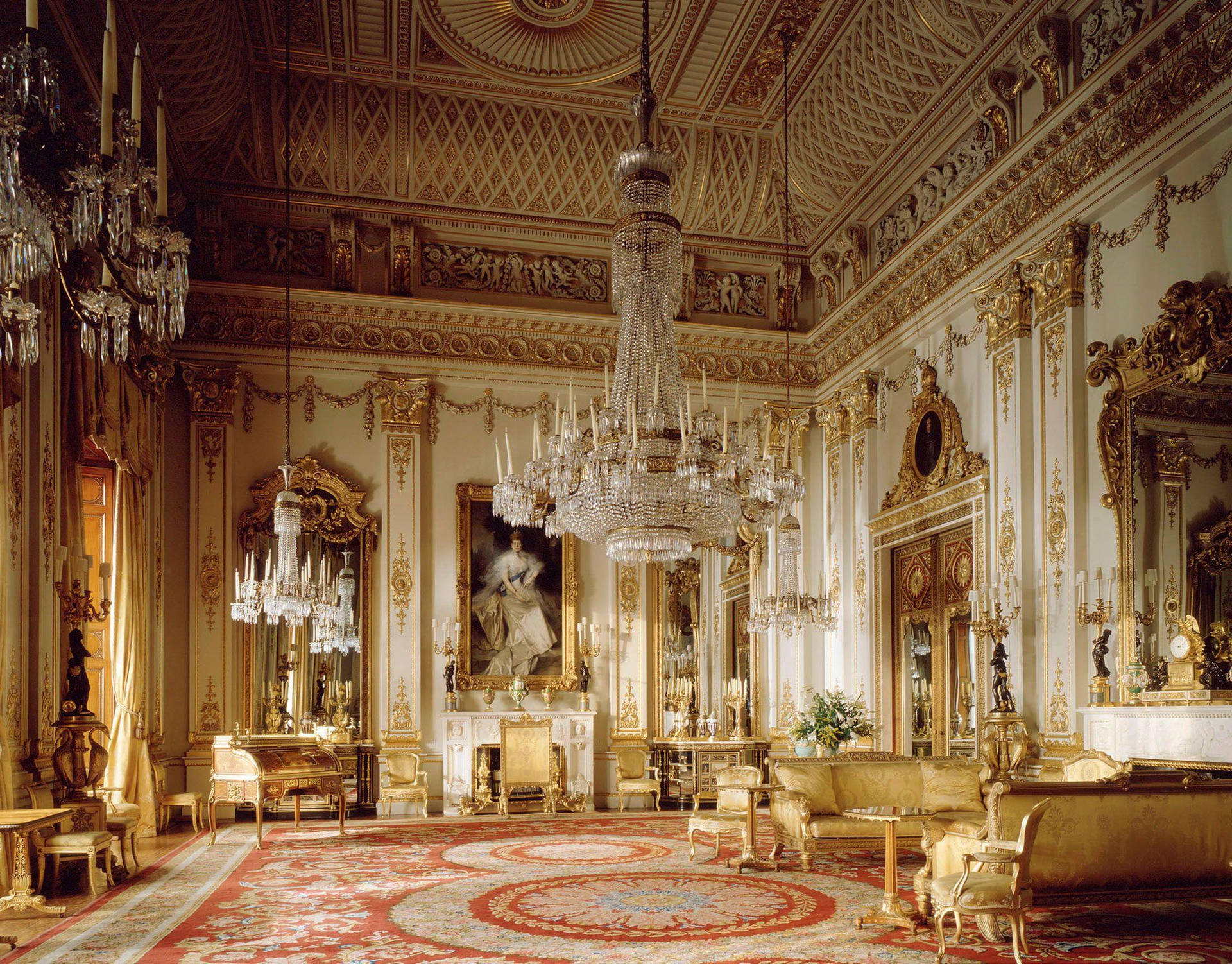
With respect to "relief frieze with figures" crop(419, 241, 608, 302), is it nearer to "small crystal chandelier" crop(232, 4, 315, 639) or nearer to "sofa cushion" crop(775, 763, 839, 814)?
"small crystal chandelier" crop(232, 4, 315, 639)

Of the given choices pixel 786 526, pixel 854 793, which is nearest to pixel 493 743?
pixel 786 526

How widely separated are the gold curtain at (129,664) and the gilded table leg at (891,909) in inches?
253

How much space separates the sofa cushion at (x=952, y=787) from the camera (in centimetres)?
779

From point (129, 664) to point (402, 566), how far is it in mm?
3050

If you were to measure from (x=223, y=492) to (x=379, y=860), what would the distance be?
4.89 metres

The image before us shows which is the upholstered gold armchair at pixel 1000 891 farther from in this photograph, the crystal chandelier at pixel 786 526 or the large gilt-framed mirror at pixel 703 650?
the large gilt-framed mirror at pixel 703 650

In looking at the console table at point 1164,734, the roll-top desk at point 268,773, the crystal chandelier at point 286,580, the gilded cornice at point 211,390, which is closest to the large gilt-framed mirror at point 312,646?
the crystal chandelier at point 286,580

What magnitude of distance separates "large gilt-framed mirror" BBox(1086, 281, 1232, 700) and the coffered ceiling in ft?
10.5

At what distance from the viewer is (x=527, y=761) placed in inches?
456

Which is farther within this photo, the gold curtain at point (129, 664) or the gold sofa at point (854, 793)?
the gold curtain at point (129, 664)

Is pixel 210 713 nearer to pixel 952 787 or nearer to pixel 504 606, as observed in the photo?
pixel 504 606

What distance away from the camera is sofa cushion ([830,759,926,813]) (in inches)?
317

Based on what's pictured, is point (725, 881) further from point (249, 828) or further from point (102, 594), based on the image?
point (102, 594)

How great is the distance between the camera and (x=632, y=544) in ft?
26.7
